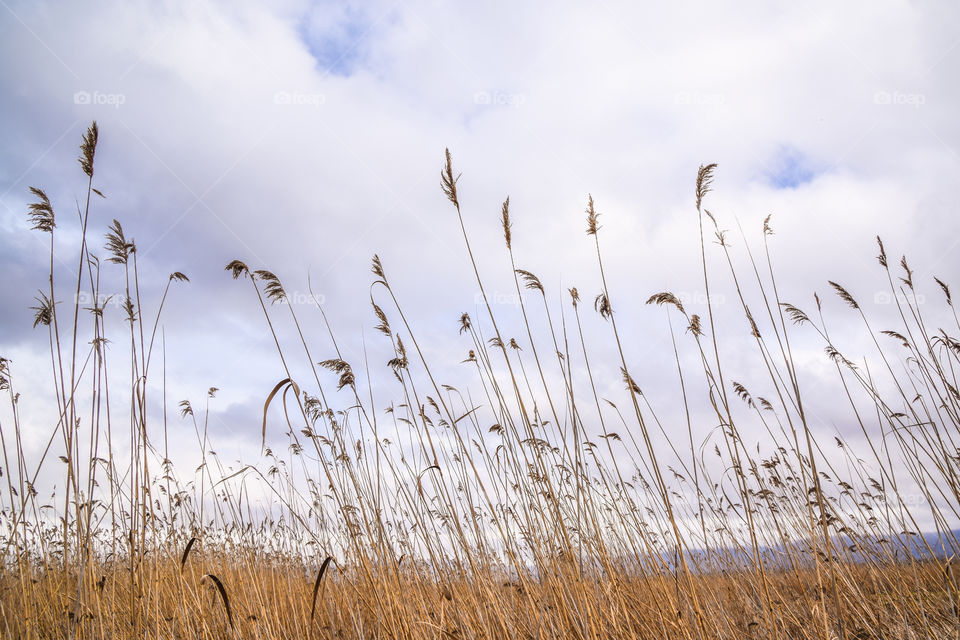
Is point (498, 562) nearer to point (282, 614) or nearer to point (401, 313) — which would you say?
point (282, 614)

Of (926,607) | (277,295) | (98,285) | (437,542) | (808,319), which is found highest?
(98,285)

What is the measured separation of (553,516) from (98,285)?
308cm

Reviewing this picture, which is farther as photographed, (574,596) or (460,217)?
(460,217)

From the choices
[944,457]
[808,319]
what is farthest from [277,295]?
[944,457]

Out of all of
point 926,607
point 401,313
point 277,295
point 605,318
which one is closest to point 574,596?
point 605,318

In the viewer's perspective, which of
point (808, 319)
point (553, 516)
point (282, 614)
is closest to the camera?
point (553, 516)

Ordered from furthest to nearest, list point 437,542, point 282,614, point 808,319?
1. point 808,319
2. point 282,614
3. point 437,542

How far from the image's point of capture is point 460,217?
3.00 metres

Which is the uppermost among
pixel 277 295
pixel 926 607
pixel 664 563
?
pixel 277 295

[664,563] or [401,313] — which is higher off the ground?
[401,313]

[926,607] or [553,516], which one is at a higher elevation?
[553,516]

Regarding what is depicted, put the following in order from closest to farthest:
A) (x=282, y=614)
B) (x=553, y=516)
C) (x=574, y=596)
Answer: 1. (x=574, y=596)
2. (x=553, y=516)
3. (x=282, y=614)

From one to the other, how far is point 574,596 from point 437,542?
1258 millimetres

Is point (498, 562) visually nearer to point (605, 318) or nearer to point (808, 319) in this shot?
point (605, 318)
